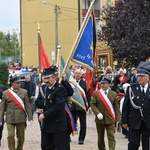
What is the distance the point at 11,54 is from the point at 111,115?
95.1 m

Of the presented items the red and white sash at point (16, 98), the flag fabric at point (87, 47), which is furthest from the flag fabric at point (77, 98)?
the red and white sash at point (16, 98)

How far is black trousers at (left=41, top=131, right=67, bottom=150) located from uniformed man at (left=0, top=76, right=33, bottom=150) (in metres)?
2.18

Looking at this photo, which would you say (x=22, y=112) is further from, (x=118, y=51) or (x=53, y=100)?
(x=118, y=51)

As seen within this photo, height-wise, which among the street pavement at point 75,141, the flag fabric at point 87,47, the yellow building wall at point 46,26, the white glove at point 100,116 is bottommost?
the street pavement at point 75,141

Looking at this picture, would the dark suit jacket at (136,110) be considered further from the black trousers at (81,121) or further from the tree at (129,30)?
the tree at (129,30)

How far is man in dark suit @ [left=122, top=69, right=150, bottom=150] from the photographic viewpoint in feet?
31.5

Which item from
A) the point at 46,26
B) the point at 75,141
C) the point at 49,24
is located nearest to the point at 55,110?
the point at 75,141

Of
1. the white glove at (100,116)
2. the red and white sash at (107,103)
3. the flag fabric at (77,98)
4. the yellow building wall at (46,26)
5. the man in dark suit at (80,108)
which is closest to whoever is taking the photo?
the white glove at (100,116)

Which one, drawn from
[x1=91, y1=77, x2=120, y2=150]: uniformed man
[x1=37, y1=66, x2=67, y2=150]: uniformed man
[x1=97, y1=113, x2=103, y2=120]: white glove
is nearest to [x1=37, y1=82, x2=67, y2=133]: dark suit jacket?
[x1=37, y1=66, x2=67, y2=150]: uniformed man

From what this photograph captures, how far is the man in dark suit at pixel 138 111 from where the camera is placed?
9609 millimetres

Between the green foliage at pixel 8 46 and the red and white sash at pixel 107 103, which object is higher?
the green foliage at pixel 8 46

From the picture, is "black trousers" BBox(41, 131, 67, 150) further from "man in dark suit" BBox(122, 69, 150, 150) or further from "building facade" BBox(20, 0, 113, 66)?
"building facade" BBox(20, 0, 113, 66)

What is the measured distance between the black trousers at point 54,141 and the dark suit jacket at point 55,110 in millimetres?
101

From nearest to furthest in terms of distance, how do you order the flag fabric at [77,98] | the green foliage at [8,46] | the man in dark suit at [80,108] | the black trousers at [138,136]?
1. the black trousers at [138,136]
2. the flag fabric at [77,98]
3. the man in dark suit at [80,108]
4. the green foliage at [8,46]
